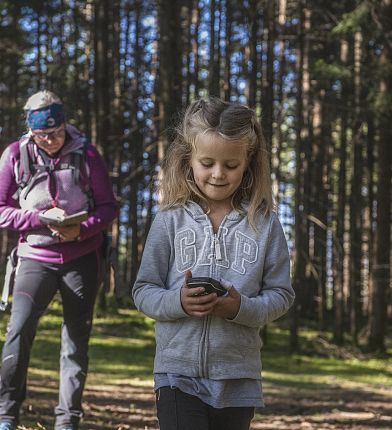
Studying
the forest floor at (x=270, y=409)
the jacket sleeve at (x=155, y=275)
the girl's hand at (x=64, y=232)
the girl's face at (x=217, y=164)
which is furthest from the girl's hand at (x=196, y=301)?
the forest floor at (x=270, y=409)

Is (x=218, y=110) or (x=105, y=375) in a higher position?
(x=218, y=110)

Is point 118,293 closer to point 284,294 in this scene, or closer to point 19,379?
point 19,379

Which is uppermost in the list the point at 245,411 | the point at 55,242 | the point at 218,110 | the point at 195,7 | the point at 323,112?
the point at 195,7

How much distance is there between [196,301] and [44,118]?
2766 millimetres

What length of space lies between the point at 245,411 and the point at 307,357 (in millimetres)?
15493

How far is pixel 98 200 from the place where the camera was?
5918 mm

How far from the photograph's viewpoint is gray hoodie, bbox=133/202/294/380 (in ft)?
11.5

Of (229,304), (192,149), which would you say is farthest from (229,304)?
(192,149)

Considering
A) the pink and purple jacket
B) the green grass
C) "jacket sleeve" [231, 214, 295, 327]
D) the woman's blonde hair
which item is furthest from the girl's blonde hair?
the green grass

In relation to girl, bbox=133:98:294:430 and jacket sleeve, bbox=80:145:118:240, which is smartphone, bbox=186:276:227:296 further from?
jacket sleeve, bbox=80:145:118:240

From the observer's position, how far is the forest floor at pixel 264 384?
333 inches

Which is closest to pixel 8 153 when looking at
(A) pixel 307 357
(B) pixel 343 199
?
(A) pixel 307 357

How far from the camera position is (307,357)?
18734mm

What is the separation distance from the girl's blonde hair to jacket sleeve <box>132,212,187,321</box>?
159mm
